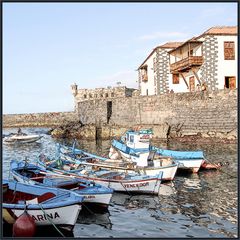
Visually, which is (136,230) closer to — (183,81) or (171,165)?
(171,165)

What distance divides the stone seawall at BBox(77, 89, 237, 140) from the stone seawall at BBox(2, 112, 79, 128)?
114 ft

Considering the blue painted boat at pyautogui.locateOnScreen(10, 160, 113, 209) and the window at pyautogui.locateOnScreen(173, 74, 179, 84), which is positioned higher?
the window at pyautogui.locateOnScreen(173, 74, 179, 84)

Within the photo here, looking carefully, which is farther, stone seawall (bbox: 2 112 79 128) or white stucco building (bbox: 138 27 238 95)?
stone seawall (bbox: 2 112 79 128)

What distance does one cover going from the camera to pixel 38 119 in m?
80.1

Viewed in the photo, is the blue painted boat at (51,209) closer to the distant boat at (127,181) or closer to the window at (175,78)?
the distant boat at (127,181)

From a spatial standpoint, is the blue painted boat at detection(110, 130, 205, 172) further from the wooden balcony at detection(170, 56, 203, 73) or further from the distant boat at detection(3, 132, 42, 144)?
the distant boat at detection(3, 132, 42, 144)

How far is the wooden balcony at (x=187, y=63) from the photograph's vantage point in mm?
35781

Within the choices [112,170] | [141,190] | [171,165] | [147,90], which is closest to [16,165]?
[112,170]

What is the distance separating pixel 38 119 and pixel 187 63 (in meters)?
50.1

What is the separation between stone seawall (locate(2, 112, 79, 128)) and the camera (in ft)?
255

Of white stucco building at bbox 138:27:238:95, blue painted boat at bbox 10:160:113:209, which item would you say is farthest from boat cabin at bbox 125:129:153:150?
white stucco building at bbox 138:27:238:95

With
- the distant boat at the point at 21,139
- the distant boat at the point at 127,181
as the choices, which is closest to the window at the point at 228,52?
the distant boat at the point at 21,139

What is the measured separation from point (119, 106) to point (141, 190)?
93.0 feet

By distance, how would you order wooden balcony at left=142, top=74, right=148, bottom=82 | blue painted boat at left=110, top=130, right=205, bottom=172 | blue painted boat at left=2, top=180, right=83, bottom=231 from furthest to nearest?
1. wooden balcony at left=142, top=74, right=148, bottom=82
2. blue painted boat at left=110, top=130, right=205, bottom=172
3. blue painted boat at left=2, top=180, right=83, bottom=231
